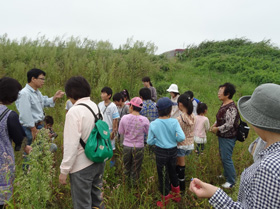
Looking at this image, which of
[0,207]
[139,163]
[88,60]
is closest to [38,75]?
[0,207]

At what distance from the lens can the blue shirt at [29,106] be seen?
3.02 metres

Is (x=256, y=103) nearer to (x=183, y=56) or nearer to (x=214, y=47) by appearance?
(x=183, y=56)

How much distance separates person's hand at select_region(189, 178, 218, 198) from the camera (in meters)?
1.17

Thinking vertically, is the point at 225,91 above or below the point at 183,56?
below

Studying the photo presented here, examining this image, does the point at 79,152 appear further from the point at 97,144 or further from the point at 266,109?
the point at 266,109

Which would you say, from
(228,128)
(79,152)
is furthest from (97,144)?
(228,128)

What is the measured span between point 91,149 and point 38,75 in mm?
1919

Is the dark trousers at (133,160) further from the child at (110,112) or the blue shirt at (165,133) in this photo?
the child at (110,112)

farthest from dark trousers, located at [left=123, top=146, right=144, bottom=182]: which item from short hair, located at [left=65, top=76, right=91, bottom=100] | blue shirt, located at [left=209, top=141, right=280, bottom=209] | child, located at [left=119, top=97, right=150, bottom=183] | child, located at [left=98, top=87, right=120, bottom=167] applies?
blue shirt, located at [left=209, top=141, right=280, bottom=209]

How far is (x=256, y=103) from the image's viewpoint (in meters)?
1.15

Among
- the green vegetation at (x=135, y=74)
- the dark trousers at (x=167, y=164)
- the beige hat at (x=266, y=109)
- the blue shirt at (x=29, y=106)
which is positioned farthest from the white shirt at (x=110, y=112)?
the beige hat at (x=266, y=109)

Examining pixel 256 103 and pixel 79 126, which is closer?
pixel 256 103

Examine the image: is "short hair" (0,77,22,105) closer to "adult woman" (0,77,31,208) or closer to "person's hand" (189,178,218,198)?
"adult woman" (0,77,31,208)

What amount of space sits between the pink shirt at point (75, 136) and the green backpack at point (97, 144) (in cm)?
6
